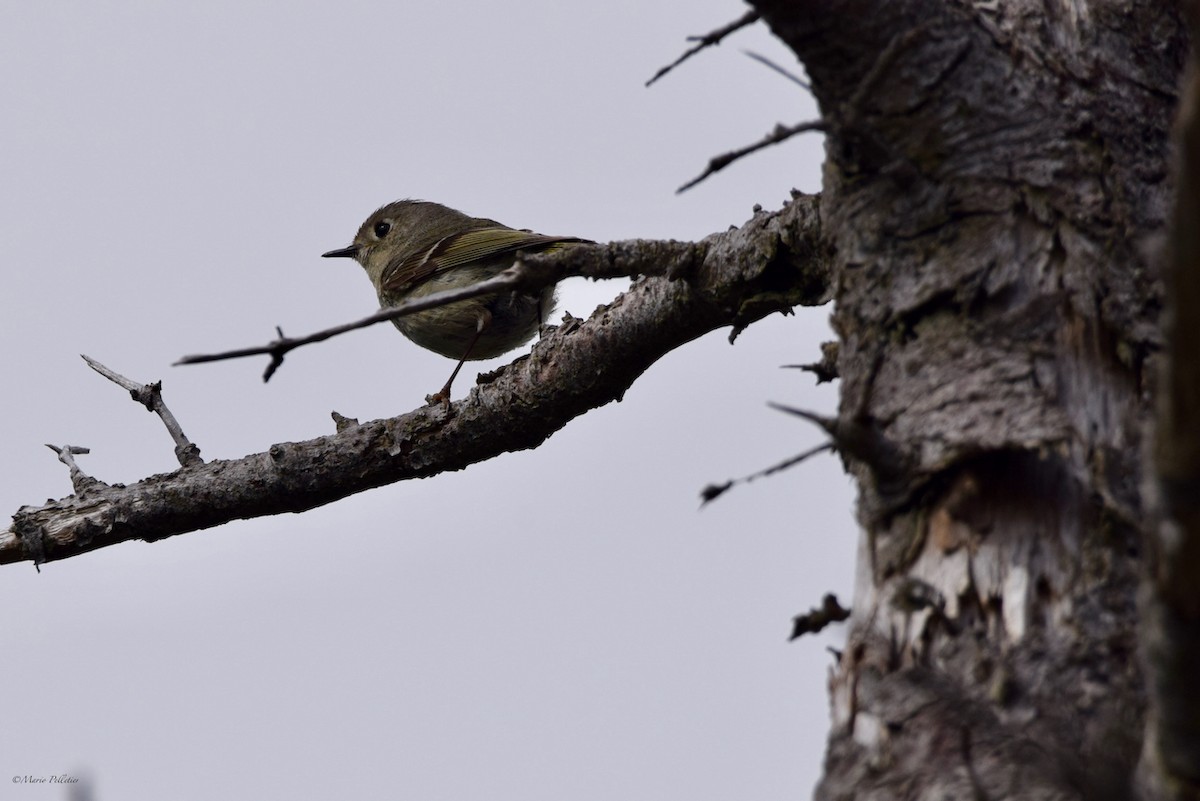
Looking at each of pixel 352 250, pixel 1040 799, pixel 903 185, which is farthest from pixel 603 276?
pixel 352 250

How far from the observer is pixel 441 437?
4.74 metres

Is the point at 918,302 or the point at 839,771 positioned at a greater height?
the point at 918,302

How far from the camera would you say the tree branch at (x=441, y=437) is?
13.1ft

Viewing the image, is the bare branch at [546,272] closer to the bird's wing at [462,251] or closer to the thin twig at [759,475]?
the thin twig at [759,475]

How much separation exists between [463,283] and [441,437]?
3085 mm

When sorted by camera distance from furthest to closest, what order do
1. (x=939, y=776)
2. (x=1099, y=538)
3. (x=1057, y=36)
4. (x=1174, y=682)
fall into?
(x=1057, y=36)
(x=1099, y=538)
(x=939, y=776)
(x=1174, y=682)

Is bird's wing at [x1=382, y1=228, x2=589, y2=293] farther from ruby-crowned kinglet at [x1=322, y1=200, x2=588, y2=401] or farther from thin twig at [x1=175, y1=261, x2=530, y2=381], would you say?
thin twig at [x1=175, y1=261, x2=530, y2=381]

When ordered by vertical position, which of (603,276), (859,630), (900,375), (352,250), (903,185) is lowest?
(859,630)

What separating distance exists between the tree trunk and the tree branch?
4.28 ft

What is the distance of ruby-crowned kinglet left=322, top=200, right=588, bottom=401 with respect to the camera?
7.29 metres

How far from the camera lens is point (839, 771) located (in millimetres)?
2088

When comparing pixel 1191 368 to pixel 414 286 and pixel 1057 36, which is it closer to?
pixel 1057 36

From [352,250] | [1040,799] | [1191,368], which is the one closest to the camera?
[1191,368]

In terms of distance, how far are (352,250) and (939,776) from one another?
8.28m
